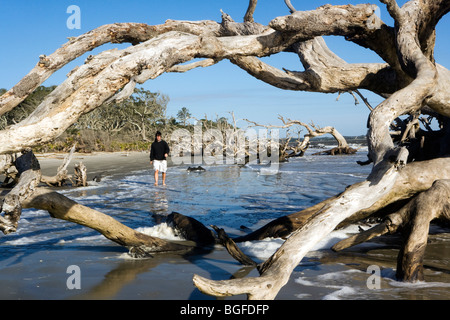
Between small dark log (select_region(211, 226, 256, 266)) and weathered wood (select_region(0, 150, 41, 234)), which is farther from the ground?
weathered wood (select_region(0, 150, 41, 234))

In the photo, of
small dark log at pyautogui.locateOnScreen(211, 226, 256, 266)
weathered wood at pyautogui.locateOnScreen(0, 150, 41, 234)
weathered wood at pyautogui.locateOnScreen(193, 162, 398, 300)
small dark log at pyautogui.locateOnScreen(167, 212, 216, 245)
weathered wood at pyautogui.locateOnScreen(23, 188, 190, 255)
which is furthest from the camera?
small dark log at pyautogui.locateOnScreen(167, 212, 216, 245)

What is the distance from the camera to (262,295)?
2.92 m

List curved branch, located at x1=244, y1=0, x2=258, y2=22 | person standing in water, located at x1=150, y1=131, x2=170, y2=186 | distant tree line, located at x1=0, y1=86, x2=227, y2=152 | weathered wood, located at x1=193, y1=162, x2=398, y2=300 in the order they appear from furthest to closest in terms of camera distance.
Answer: distant tree line, located at x1=0, y1=86, x2=227, y2=152 < person standing in water, located at x1=150, y1=131, x2=170, y2=186 < curved branch, located at x1=244, y1=0, x2=258, y2=22 < weathered wood, located at x1=193, y1=162, x2=398, y2=300

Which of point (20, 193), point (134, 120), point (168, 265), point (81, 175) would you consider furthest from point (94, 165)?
point (134, 120)

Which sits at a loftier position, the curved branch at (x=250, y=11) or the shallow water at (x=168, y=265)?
the curved branch at (x=250, y=11)

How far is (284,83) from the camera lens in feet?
21.0

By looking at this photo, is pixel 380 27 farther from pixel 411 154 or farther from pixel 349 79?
pixel 411 154

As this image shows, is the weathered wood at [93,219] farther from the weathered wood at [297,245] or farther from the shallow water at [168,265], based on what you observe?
the weathered wood at [297,245]

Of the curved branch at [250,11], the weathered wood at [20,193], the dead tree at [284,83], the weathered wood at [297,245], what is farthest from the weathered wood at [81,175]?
the weathered wood at [297,245]

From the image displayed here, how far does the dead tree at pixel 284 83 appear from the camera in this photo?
3342 mm

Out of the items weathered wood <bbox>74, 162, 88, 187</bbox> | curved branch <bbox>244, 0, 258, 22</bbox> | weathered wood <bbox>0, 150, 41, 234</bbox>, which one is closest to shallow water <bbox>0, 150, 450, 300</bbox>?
weathered wood <bbox>0, 150, 41, 234</bbox>

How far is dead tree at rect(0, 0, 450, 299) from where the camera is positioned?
3342 millimetres

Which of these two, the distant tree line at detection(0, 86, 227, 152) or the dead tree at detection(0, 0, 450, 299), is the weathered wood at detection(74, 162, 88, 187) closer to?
the dead tree at detection(0, 0, 450, 299)

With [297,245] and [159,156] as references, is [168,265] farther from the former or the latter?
[159,156]
